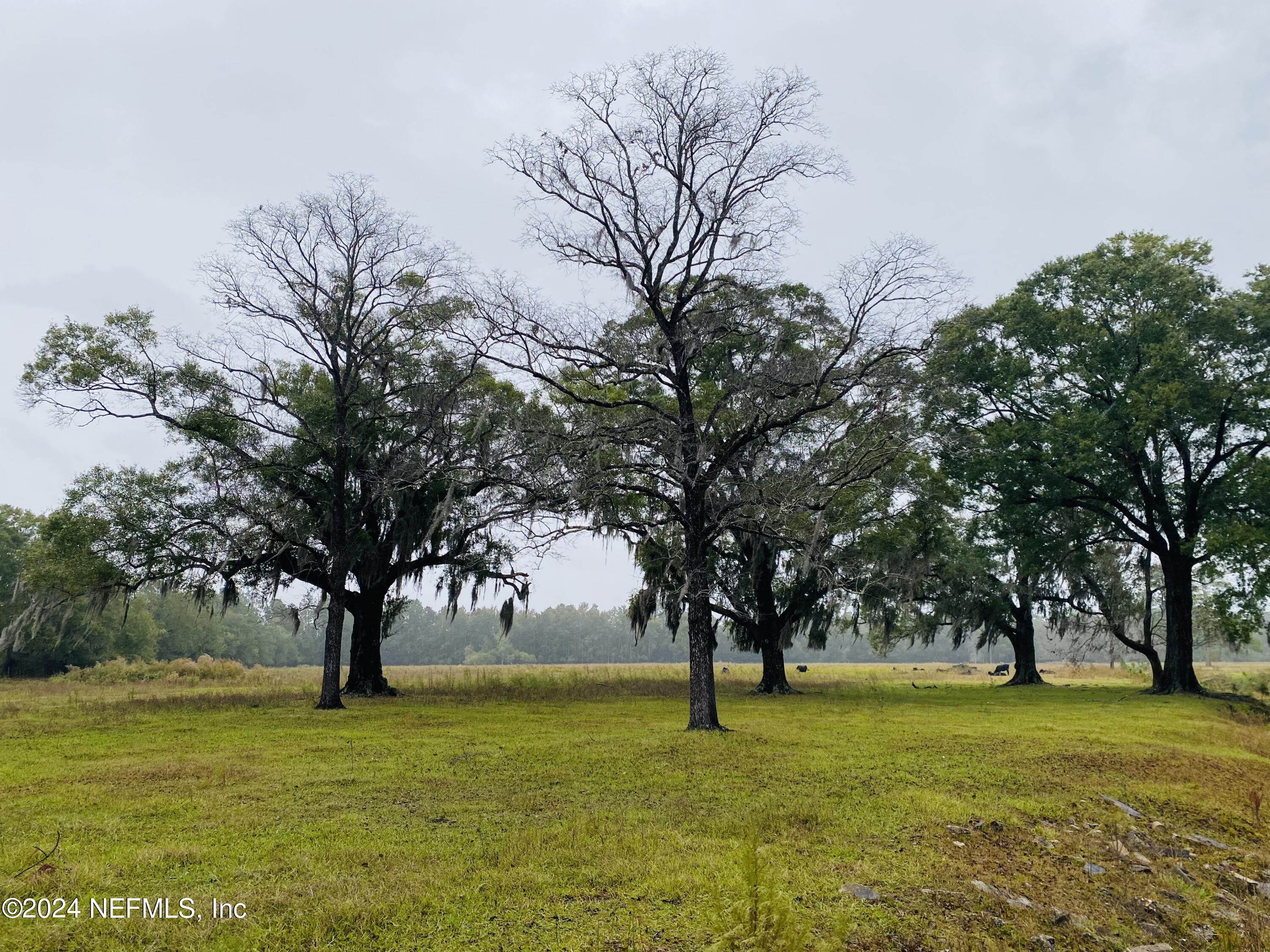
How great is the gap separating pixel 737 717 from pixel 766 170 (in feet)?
37.4

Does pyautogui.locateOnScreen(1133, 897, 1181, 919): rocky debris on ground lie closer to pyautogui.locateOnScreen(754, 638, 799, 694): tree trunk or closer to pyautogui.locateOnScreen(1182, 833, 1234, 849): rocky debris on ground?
pyautogui.locateOnScreen(1182, 833, 1234, 849): rocky debris on ground

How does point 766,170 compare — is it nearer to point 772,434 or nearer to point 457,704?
point 772,434

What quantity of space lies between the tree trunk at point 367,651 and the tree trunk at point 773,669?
40.4 ft

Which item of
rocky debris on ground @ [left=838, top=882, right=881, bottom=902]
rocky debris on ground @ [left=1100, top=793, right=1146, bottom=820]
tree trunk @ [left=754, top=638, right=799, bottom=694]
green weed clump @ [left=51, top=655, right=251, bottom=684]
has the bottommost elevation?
green weed clump @ [left=51, top=655, right=251, bottom=684]

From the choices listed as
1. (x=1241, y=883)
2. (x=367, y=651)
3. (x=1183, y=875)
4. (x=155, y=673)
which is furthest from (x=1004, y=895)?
(x=155, y=673)

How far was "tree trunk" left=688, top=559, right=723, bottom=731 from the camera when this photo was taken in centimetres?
1380

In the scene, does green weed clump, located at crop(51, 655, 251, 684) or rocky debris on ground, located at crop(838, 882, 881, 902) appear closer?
rocky debris on ground, located at crop(838, 882, 881, 902)

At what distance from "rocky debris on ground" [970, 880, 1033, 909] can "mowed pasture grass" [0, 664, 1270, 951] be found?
0.07m

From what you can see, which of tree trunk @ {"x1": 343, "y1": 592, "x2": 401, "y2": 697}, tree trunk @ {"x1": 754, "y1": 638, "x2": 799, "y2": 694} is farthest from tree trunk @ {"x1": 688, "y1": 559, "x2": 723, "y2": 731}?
tree trunk @ {"x1": 343, "y1": 592, "x2": 401, "y2": 697}

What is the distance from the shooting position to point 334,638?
19.7m

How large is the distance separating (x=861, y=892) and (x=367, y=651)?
21941mm

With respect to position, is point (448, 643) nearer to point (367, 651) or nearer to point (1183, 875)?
point (367, 651)

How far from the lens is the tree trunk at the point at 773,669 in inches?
1059

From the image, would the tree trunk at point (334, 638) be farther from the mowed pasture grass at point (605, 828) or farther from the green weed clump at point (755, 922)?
the green weed clump at point (755, 922)
